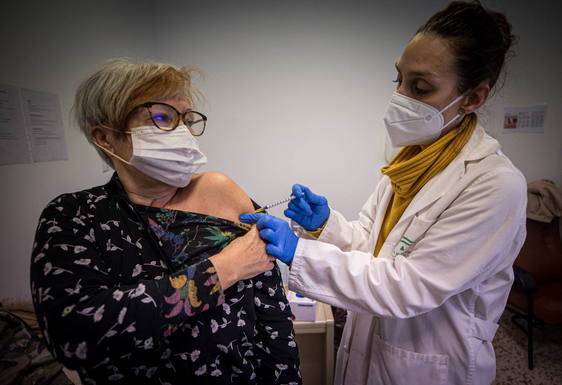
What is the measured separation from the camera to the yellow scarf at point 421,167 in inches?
34.9

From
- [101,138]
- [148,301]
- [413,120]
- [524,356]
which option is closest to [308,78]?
[413,120]

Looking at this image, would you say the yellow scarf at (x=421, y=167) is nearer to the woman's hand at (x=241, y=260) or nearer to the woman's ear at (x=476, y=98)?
the woman's ear at (x=476, y=98)

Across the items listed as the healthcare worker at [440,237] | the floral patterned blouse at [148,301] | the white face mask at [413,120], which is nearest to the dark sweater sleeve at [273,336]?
the floral patterned blouse at [148,301]

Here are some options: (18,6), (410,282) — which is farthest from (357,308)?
(18,6)

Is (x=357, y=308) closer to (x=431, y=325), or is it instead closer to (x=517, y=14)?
(x=431, y=325)

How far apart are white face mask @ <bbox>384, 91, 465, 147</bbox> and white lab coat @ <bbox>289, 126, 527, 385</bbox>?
4.9 inches

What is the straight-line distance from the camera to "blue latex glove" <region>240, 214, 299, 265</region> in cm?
76

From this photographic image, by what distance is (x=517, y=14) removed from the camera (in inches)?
83.4

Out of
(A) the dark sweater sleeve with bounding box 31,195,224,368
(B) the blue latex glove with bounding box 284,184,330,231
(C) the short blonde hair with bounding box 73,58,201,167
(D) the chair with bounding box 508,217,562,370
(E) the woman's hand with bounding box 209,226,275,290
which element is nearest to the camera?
(A) the dark sweater sleeve with bounding box 31,195,224,368

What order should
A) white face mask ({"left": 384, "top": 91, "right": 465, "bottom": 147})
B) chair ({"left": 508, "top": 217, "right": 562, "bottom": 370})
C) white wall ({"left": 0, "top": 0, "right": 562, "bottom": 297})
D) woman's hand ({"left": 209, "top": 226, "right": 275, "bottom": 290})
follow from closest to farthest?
woman's hand ({"left": 209, "top": 226, "right": 275, "bottom": 290}), white face mask ({"left": 384, "top": 91, "right": 465, "bottom": 147}), chair ({"left": 508, "top": 217, "right": 562, "bottom": 370}), white wall ({"left": 0, "top": 0, "right": 562, "bottom": 297})

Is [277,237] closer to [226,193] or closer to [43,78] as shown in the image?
[226,193]

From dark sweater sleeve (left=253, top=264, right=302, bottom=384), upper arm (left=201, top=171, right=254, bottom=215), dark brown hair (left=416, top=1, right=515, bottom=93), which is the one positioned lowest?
dark sweater sleeve (left=253, top=264, right=302, bottom=384)

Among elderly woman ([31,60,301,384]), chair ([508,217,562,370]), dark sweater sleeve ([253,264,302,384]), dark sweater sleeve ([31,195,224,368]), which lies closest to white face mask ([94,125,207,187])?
elderly woman ([31,60,301,384])

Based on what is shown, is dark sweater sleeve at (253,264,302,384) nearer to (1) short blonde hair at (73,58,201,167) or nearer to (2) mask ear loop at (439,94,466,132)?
(1) short blonde hair at (73,58,201,167)
